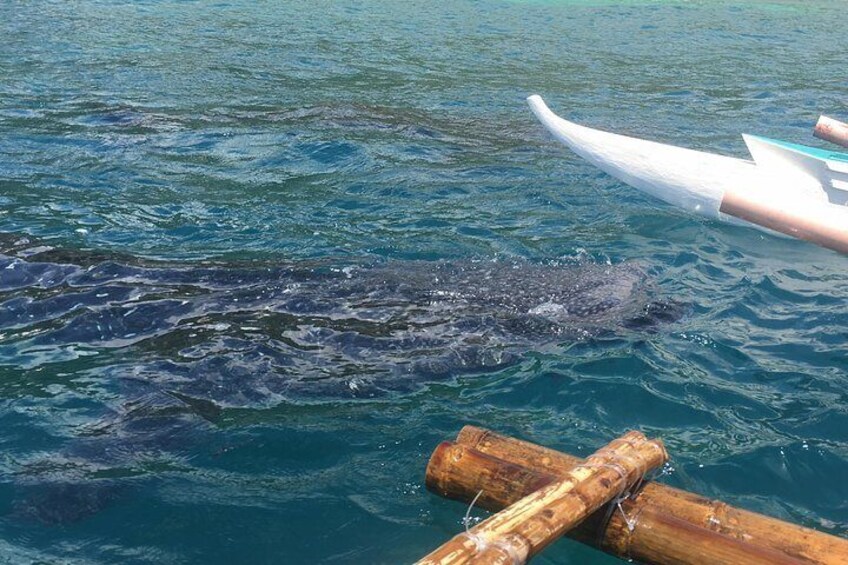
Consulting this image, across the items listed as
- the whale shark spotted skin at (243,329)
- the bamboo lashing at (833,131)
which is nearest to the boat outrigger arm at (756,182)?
the whale shark spotted skin at (243,329)

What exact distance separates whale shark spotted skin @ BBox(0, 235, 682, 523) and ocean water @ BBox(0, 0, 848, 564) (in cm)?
2

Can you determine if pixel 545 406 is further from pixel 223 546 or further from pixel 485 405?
pixel 223 546

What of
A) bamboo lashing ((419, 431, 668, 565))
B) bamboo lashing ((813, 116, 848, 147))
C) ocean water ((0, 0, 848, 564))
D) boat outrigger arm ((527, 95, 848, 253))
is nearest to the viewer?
bamboo lashing ((419, 431, 668, 565))

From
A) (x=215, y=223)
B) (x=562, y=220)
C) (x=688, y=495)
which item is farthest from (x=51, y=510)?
(x=562, y=220)

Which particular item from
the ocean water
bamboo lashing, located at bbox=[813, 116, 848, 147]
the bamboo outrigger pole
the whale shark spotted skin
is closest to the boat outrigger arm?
the ocean water

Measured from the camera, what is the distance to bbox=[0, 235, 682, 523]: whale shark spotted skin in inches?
217

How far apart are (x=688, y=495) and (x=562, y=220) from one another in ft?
18.9

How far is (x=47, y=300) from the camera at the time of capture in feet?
22.6

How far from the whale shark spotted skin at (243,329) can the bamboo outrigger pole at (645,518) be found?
5.57 feet

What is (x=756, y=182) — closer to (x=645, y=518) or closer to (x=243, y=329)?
(x=243, y=329)

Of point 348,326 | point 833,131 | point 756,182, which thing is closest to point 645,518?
point 348,326

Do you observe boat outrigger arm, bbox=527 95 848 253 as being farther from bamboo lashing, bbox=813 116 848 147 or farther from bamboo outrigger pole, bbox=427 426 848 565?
bamboo outrigger pole, bbox=427 426 848 565

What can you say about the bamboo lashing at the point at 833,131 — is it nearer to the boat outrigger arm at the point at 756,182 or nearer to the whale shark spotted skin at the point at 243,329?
the boat outrigger arm at the point at 756,182

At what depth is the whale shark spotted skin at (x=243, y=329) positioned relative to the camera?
5.52 meters
